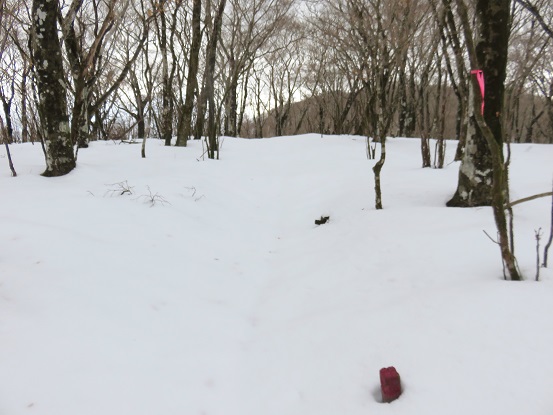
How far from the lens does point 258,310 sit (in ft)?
8.46

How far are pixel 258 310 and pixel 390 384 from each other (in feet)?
4.28

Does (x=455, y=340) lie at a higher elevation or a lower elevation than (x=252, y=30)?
lower

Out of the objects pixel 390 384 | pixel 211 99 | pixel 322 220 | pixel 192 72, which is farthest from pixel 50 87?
pixel 390 384

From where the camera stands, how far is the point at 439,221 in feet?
10.6

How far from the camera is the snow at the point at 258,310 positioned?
148 cm

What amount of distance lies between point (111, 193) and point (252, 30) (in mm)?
14442

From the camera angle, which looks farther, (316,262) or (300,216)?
(300,216)

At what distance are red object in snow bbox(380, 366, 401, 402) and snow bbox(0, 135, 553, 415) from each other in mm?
62

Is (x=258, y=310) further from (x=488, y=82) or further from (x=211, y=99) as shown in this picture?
(x=211, y=99)

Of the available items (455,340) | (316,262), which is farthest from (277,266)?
(455,340)

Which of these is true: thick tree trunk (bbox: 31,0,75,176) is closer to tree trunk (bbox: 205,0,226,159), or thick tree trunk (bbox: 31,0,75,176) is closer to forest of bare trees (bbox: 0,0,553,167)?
forest of bare trees (bbox: 0,0,553,167)

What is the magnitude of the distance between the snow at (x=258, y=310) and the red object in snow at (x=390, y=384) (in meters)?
0.06

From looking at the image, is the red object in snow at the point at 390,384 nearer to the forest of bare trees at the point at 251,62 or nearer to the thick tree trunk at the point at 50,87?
the forest of bare trees at the point at 251,62

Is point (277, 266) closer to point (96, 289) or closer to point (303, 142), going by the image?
point (96, 289)
